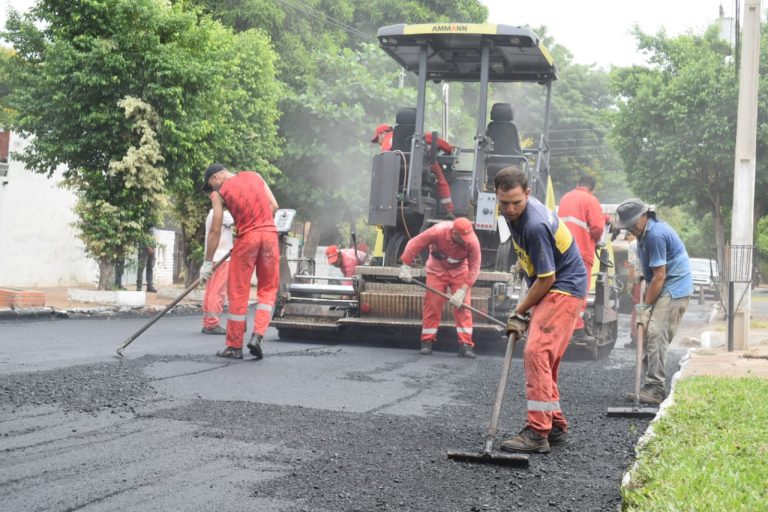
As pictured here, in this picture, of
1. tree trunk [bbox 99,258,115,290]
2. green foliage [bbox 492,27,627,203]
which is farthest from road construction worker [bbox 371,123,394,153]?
green foliage [bbox 492,27,627,203]

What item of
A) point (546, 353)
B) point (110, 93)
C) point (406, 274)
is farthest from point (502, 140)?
point (110, 93)

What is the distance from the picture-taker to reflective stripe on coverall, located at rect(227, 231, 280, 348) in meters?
8.28

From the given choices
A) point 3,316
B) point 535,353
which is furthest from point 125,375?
point 3,316

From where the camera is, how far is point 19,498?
3549 mm

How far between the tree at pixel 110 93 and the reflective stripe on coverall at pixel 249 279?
579cm

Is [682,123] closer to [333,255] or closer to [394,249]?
[333,255]

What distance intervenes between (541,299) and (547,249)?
0.30 metres

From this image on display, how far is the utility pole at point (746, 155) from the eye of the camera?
453 inches

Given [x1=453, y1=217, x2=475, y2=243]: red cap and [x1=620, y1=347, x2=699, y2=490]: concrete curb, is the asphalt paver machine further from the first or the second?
[x1=620, y1=347, x2=699, y2=490]: concrete curb

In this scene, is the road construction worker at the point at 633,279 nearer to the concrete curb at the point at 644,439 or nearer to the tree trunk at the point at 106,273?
the concrete curb at the point at 644,439

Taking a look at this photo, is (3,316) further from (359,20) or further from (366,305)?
(359,20)

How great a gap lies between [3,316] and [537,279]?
8.13 meters

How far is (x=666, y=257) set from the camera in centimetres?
694

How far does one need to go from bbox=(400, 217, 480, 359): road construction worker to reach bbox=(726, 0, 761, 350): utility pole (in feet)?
12.8
